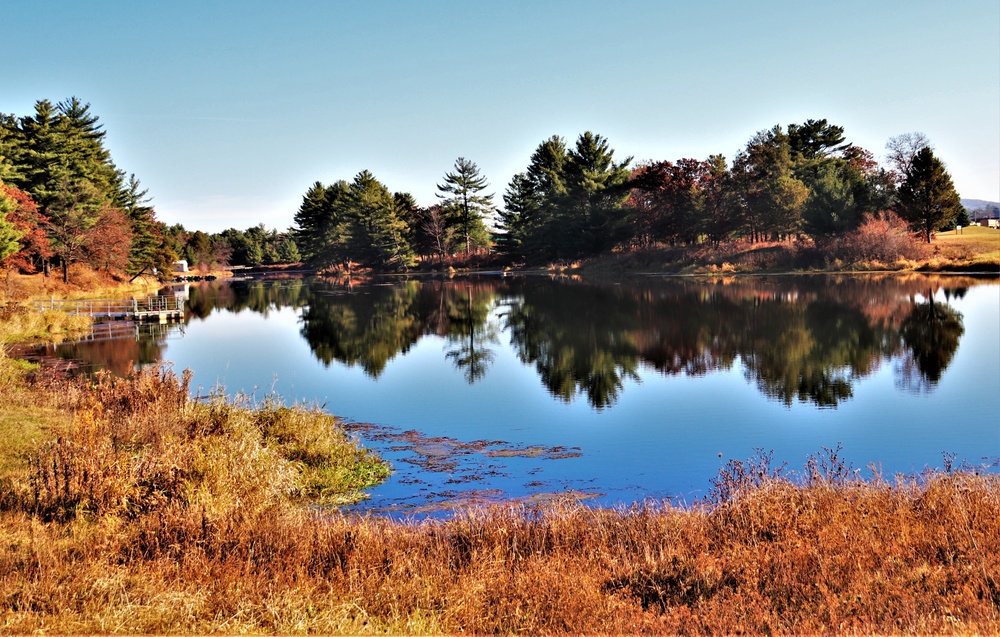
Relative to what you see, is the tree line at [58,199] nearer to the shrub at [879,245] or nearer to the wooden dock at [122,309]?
the wooden dock at [122,309]

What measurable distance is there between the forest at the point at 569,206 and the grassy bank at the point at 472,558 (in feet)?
121

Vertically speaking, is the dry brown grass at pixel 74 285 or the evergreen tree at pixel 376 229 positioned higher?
the evergreen tree at pixel 376 229

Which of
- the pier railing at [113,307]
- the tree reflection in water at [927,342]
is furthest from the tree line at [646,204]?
the pier railing at [113,307]

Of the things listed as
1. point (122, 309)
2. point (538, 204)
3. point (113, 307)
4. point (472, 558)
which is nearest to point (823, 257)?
point (538, 204)

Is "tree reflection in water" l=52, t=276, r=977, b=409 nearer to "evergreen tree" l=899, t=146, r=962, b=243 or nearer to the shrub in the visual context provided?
the shrub

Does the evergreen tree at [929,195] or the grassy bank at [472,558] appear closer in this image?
the grassy bank at [472,558]

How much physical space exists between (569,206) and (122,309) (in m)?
55.9

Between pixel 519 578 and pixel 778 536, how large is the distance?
125 inches

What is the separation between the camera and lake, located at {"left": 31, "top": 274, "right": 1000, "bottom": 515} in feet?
48.2

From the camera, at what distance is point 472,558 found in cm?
852

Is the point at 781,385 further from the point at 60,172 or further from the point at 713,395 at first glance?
the point at 60,172

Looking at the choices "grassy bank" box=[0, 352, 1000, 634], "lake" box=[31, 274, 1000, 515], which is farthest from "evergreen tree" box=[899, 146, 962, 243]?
"grassy bank" box=[0, 352, 1000, 634]

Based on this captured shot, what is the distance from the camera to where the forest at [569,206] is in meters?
64.1

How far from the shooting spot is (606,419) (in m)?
18.7
